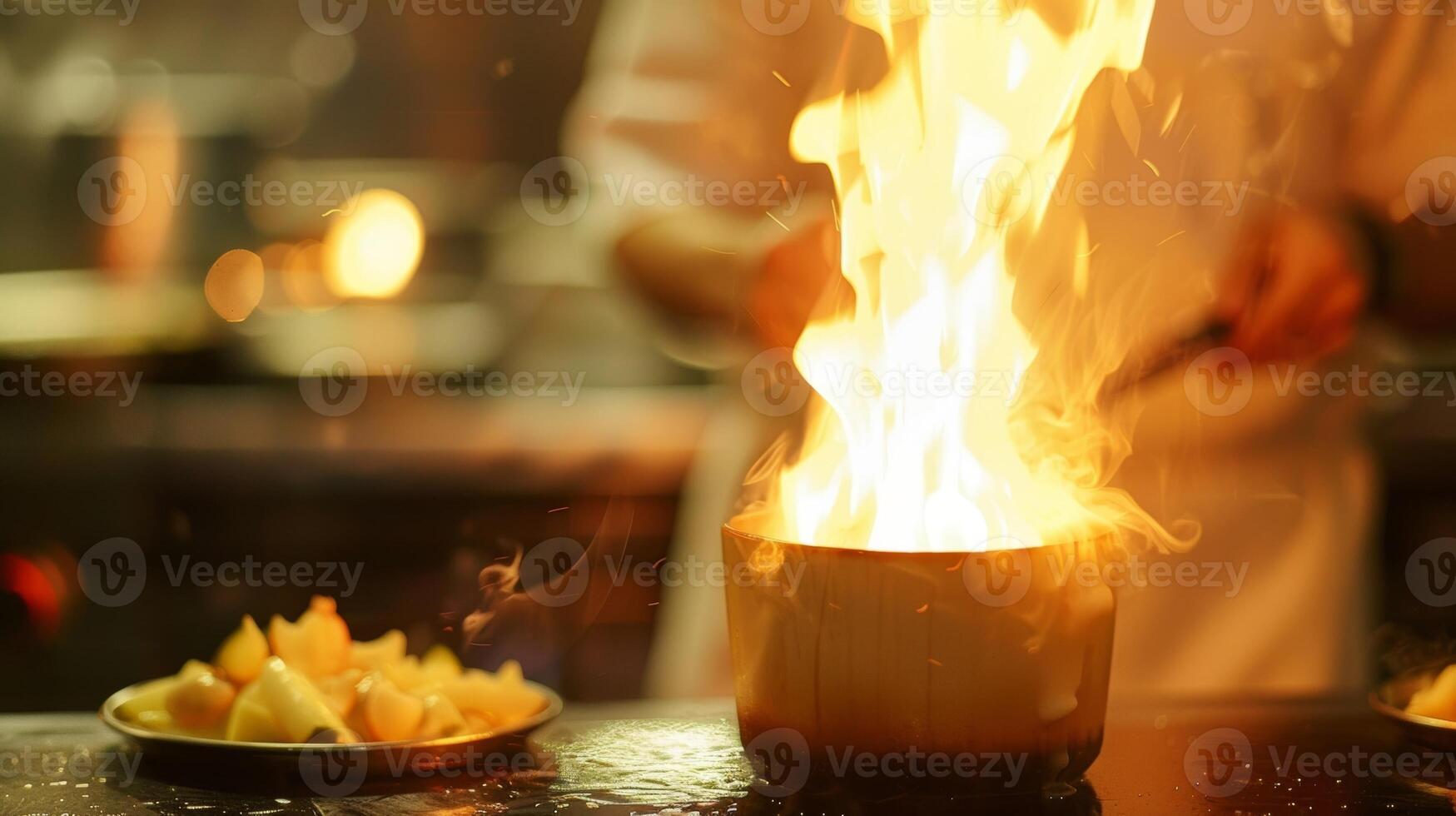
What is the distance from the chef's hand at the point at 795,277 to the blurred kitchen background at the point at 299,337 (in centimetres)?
232

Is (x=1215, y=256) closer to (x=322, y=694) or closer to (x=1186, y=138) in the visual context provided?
(x=1186, y=138)

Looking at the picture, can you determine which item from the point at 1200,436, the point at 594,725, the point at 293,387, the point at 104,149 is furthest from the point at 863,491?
the point at 104,149

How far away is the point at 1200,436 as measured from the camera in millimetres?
1786

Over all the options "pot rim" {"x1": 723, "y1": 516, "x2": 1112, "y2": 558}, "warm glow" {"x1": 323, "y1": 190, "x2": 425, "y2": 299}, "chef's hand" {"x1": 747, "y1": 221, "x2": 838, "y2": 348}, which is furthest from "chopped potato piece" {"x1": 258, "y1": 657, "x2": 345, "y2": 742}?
"warm glow" {"x1": 323, "y1": 190, "x2": 425, "y2": 299}

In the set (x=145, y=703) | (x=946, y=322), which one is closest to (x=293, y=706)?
(x=145, y=703)

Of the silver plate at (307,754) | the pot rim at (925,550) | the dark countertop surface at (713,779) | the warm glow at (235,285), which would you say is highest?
the warm glow at (235,285)

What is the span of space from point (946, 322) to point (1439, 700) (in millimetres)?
472

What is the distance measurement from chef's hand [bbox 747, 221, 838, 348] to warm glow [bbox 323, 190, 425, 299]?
290cm

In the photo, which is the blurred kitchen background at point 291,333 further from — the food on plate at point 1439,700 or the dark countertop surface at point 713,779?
the food on plate at point 1439,700

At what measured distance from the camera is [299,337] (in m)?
4.17

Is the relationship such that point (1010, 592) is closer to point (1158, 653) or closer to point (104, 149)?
point (1158, 653)

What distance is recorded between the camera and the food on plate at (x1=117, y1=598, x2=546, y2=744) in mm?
954

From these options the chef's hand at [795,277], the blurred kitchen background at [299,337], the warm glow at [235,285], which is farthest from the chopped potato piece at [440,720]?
the warm glow at [235,285]

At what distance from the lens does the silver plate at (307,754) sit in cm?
92
